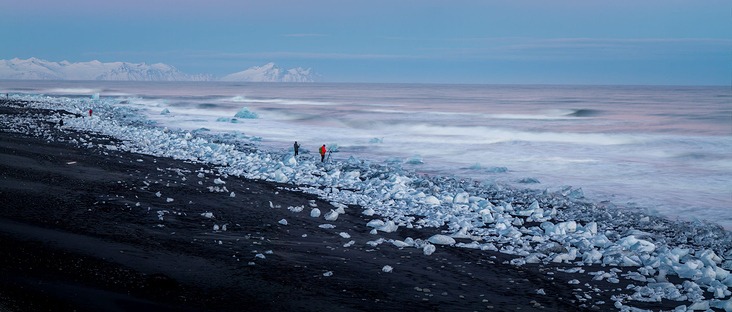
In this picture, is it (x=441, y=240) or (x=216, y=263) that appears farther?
(x=441, y=240)

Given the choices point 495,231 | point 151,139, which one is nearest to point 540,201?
point 495,231

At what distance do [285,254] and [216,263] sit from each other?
0.90m

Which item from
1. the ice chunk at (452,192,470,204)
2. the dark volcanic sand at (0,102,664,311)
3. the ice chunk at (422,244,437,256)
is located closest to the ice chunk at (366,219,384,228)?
the dark volcanic sand at (0,102,664,311)

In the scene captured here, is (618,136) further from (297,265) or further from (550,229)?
(297,265)

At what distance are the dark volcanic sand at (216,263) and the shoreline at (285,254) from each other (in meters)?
0.02

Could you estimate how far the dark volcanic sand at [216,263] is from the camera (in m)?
5.13

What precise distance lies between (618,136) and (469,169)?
20595mm

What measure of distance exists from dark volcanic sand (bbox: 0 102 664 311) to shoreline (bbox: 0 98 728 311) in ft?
0.06

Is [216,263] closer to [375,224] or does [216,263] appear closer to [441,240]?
[375,224]

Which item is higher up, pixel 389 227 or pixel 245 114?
pixel 245 114

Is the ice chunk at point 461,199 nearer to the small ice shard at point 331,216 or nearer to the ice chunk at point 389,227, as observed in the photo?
the ice chunk at point 389,227

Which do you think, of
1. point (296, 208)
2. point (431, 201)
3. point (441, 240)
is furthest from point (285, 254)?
point (431, 201)

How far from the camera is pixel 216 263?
6.09m

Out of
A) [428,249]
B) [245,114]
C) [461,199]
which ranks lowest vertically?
[428,249]
